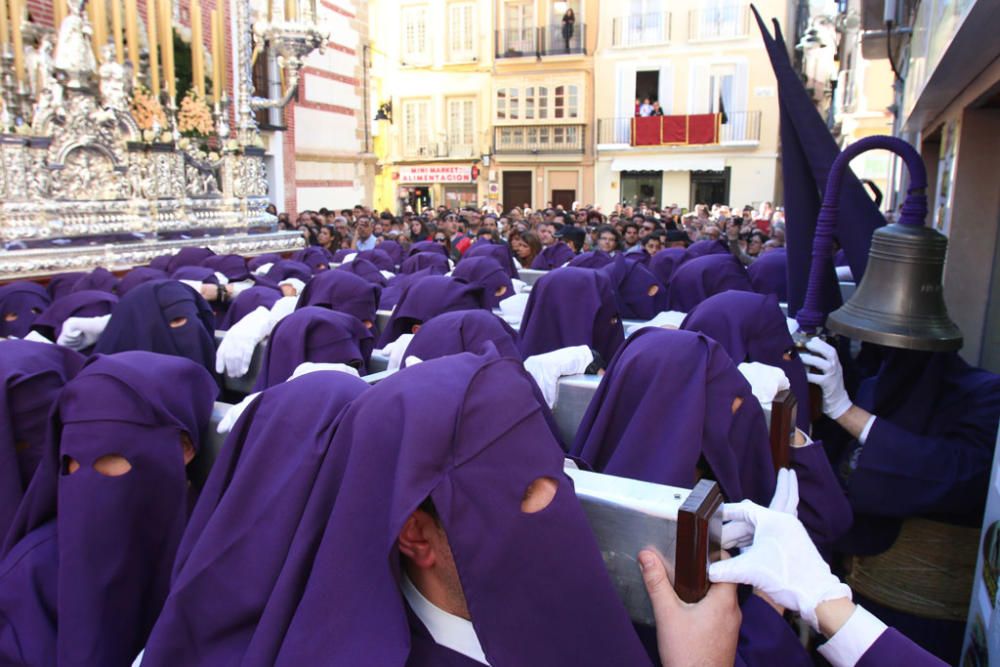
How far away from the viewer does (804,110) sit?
3035 mm

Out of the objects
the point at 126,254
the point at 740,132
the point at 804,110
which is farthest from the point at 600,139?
the point at 804,110

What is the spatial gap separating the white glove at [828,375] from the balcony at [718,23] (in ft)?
84.9

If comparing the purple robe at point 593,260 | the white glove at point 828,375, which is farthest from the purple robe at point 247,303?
the white glove at point 828,375

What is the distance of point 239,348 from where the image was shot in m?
4.51

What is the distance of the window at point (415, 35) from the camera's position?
99.7ft

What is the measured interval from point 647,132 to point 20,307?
24273 millimetres

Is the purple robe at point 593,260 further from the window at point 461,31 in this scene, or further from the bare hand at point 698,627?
the window at point 461,31

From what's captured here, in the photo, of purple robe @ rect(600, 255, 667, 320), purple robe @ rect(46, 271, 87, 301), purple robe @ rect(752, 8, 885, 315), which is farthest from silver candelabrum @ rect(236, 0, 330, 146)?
purple robe @ rect(752, 8, 885, 315)

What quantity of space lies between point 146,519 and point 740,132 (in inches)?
1044

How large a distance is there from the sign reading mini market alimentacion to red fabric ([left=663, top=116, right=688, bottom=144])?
744 cm

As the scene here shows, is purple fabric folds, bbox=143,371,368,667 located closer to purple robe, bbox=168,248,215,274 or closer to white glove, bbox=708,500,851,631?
white glove, bbox=708,500,851,631

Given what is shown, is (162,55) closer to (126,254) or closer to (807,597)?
(126,254)

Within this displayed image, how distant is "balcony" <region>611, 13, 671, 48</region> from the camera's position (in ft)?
88.7

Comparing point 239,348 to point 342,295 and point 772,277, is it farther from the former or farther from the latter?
point 772,277
